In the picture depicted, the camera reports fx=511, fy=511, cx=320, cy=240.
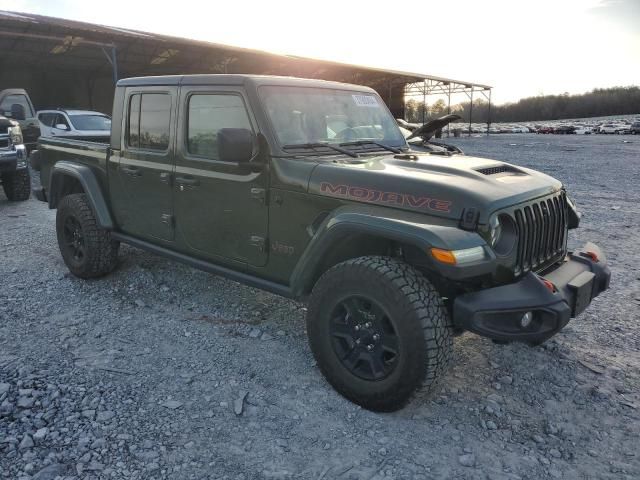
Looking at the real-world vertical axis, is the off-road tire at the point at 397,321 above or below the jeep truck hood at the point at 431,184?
below

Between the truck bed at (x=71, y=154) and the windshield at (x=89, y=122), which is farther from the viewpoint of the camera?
the windshield at (x=89, y=122)

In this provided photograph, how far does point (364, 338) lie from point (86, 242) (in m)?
2.94

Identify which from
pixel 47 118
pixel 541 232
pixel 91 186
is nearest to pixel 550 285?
pixel 541 232

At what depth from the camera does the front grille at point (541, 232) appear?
9.07 ft

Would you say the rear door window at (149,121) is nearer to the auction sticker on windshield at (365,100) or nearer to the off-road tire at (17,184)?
the auction sticker on windshield at (365,100)

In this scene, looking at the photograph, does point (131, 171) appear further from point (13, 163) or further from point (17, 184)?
point (17, 184)

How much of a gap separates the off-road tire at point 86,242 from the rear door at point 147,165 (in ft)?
1.06

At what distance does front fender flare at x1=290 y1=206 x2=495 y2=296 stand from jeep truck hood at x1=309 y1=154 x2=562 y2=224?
7 centimetres

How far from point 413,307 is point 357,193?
2.40 ft

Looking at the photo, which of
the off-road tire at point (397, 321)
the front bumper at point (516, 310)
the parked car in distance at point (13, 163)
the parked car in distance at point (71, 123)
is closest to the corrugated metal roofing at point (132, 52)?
the parked car in distance at point (71, 123)

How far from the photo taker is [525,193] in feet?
9.34

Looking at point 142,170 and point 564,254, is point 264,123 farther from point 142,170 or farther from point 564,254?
point 564,254

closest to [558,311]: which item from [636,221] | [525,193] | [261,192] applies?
[525,193]

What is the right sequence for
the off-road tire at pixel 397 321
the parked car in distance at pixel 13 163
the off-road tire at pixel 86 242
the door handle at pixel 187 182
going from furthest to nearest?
the parked car in distance at pixel 13 163
the off-road tire at pixel 86 242
the door handle at pixel 187 182
the off-road tire at pixel 397 321
